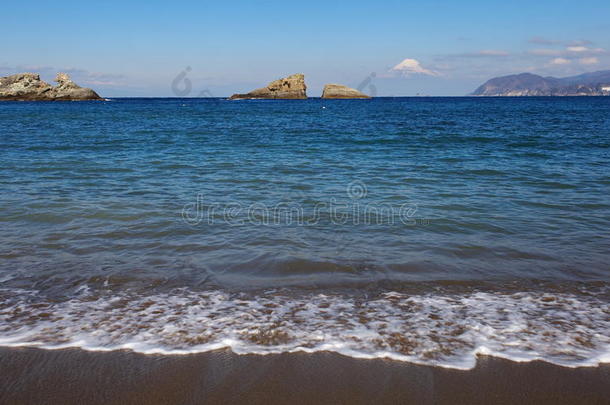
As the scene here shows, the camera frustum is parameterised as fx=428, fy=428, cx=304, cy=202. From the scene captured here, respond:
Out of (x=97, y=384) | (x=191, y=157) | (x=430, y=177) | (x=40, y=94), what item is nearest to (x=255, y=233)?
(x=97, y=384)

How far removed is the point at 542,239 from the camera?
23.1 ft

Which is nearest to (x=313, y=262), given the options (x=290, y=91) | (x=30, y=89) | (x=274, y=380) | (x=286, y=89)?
(x=274, y=380)

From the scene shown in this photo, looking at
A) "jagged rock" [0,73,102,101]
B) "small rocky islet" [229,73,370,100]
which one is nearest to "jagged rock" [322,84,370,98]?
"small rocky islet" [229,73,370,100]

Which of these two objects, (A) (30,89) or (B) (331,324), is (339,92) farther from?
(B) (331,324)

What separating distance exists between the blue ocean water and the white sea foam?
0.02 meters

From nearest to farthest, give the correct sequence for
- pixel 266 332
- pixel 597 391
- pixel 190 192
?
pixel 597 391
pixel 266 332
pixel 190 192

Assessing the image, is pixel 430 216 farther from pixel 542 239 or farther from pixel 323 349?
pixel 323 349

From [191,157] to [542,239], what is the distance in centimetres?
1345

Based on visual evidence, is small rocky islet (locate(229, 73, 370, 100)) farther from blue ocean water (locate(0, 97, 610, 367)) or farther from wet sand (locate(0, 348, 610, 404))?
wet sand (locate(0, 348, 610, 404))

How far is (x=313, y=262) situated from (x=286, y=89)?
497 feet

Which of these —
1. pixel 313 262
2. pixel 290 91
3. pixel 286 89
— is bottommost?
pixel 313 262

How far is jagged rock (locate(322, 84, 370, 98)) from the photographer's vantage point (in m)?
164

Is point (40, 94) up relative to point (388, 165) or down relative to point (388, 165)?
up

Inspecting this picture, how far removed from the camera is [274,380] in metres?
3.44
